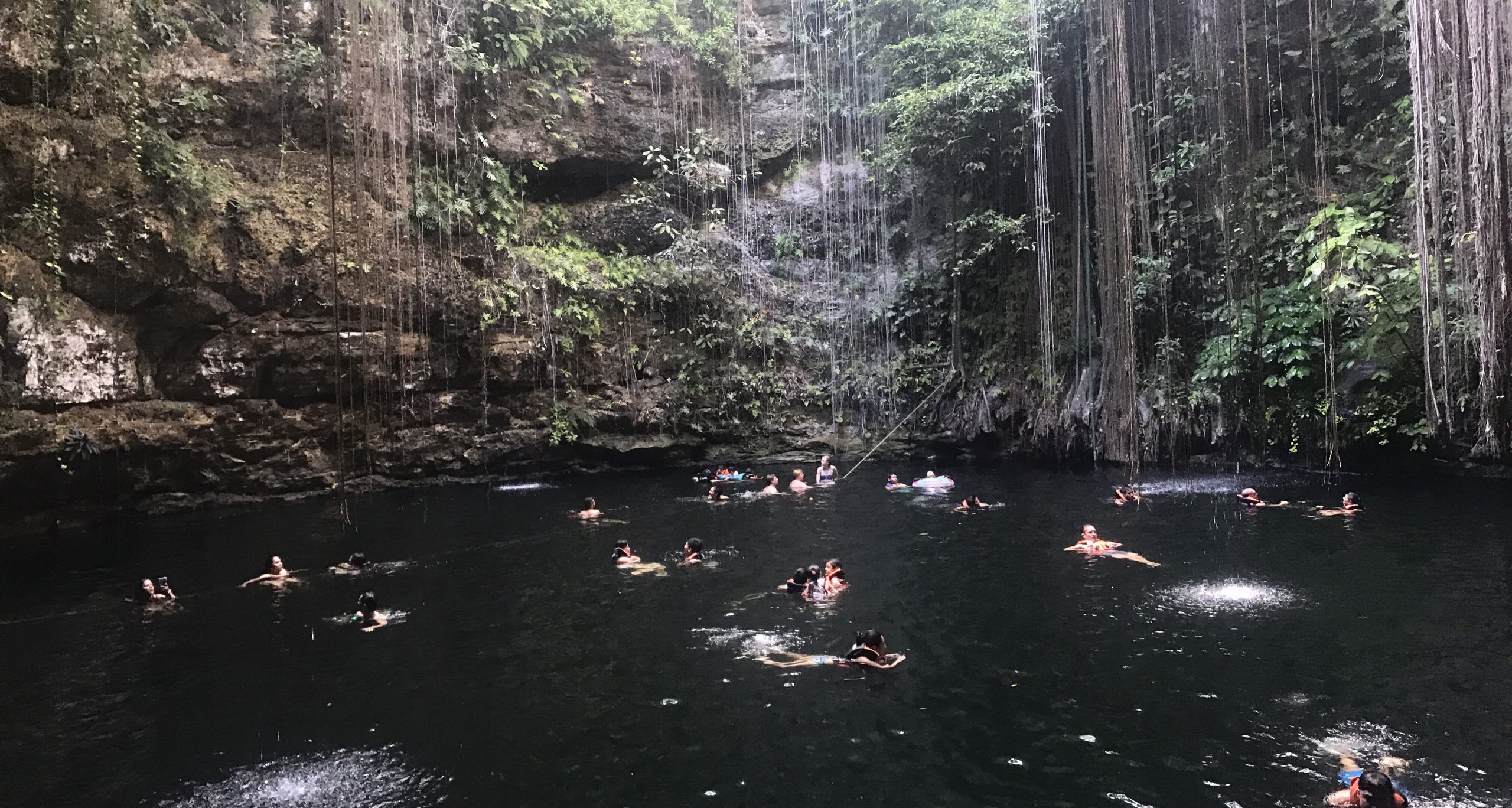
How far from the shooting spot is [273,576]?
9.77 m

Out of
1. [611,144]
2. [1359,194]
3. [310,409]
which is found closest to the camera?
[1359,194]

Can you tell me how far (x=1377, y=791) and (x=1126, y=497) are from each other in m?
9.18

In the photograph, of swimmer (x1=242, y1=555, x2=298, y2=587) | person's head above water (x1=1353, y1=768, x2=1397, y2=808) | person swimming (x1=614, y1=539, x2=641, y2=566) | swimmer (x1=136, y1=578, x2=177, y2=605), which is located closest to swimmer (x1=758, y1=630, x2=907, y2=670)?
person's head above water (x1=1353, y1=768, x2=1397, y2=808)

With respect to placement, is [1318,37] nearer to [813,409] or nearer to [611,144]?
[813,409]

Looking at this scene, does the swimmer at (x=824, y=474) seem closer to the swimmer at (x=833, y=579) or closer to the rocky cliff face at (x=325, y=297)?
the rocky cliff face at (x=325, y=297)

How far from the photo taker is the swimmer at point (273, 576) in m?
9.67

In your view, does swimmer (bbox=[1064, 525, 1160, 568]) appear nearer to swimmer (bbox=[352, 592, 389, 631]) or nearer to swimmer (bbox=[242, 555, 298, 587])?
swimmer (bbox=[352, 592, 389, 631])

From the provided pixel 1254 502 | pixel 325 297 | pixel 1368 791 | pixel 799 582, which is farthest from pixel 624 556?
pixel 1254 502

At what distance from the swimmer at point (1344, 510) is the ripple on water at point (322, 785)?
37.0 feet

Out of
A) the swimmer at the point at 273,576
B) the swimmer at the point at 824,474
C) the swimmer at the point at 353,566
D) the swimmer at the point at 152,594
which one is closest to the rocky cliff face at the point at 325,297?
the swimmer at the point at 353,566

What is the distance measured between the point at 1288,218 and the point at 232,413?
18.6 m

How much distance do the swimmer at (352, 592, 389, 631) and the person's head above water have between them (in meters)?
7.49

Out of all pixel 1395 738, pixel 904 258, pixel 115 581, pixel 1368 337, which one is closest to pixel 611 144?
pixel 904 258

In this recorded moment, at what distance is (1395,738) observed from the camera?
497cm
